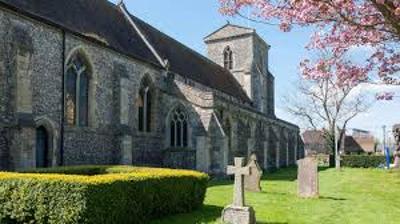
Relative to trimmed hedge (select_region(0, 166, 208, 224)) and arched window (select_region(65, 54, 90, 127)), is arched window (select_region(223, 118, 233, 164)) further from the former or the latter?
trimmed hedge (select_region(0, 166, 208, 224))

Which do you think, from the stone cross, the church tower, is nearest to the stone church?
the stone cross

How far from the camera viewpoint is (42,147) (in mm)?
17453

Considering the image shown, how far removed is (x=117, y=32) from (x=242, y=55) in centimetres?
2065

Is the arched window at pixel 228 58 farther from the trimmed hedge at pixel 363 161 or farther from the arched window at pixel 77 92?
the arched window at pixel 77 92

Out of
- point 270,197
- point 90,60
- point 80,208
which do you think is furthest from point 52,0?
point 80,208

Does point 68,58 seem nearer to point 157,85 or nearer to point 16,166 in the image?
point 16,166

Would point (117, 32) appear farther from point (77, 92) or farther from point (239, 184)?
point (239, 184)

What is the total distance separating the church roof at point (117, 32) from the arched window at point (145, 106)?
1.30 metres

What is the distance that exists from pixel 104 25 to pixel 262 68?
24.9 metres

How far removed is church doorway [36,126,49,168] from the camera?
17.2 metres

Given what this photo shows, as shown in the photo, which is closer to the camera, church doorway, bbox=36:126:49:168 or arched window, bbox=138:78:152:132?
church doorway, bbox=36:126:49:168

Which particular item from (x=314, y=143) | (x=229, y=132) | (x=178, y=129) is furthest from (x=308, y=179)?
(x=314, y=143)

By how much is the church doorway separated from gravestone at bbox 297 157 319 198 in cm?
875

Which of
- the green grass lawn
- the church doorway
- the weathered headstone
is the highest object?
the church doorway
